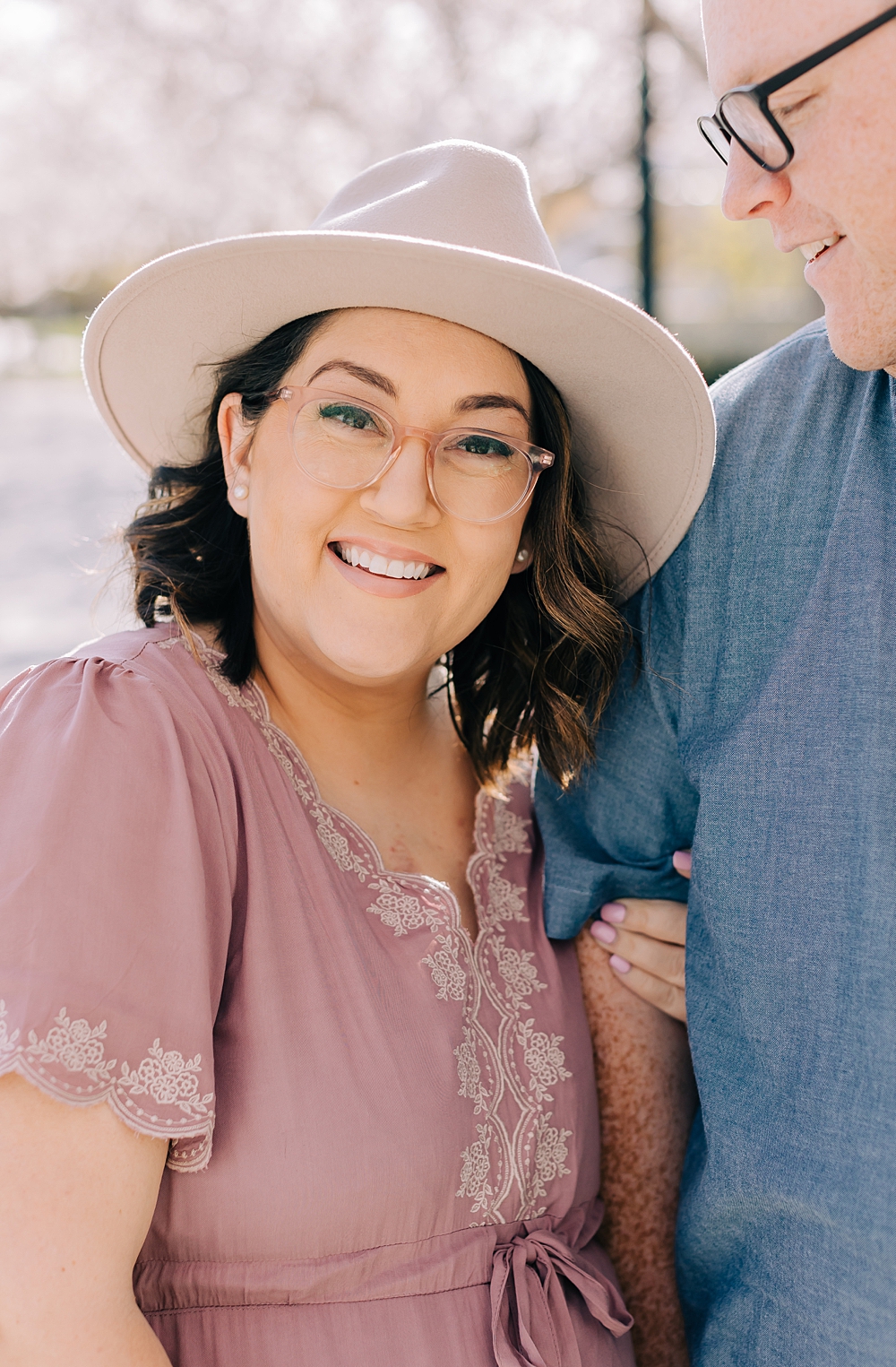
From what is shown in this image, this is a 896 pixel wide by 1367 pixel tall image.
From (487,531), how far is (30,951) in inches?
35.9

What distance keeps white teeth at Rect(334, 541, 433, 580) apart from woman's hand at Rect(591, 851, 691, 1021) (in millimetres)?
673

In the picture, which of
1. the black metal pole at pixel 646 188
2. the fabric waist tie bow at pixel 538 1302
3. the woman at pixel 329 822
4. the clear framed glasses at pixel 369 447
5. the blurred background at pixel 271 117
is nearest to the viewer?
the woman at pixel 329 822

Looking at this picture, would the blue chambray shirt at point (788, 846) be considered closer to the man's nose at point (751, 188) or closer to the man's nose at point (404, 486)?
the man's nose at point (751, 188)

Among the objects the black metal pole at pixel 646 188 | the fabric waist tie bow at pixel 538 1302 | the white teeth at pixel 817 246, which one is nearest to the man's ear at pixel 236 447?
the white teeth at pixel 817 246

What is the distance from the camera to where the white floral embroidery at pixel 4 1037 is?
3.85 ft

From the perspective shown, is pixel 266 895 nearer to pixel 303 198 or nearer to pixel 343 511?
pixel 343 511

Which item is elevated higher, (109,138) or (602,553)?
(109,138)

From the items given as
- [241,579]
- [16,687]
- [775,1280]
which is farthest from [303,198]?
[775,1280]

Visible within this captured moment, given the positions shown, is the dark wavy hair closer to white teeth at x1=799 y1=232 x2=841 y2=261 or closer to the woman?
the woman

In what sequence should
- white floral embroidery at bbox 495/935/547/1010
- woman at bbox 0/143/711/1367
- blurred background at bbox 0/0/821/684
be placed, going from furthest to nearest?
1. blurred background at bbox 0/0/821/684
2. white floral embroidery at bbox 495/935/547/1010
3. woman at bbox 0/143/711/1367

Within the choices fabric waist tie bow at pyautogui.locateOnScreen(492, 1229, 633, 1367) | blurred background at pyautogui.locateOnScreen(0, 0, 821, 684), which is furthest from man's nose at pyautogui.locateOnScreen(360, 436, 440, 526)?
blurred background at pyautogui.locateOnScreen(0, 0, 821, 684)

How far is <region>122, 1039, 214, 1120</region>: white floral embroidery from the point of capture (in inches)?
49.8

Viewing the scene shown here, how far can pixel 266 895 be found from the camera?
1.51 metres

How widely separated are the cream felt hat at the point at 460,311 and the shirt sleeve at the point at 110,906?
63cm
